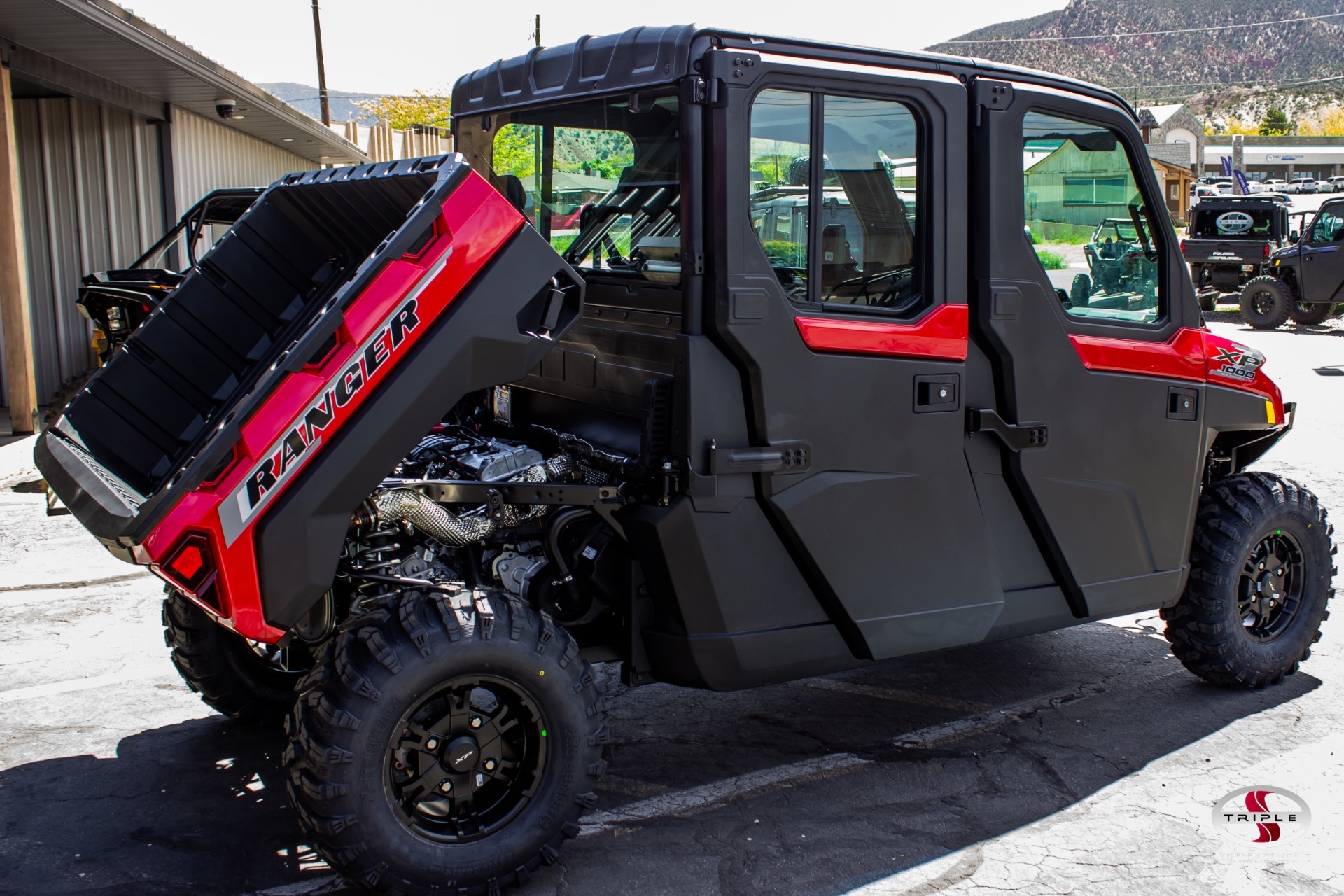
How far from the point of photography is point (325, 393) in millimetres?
3018

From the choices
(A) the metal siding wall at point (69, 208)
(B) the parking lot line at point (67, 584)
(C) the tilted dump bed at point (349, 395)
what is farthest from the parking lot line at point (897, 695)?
(A) the metal siding wall at point (69, 208)

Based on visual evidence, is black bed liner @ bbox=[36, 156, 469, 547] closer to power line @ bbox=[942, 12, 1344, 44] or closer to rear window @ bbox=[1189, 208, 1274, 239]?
rear window @ bbox=[1189, 208, 1274, 239]

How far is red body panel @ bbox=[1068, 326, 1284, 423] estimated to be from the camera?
4297 millimetres

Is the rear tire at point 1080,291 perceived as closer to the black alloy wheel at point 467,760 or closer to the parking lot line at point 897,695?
the parking lot line at point 897,695

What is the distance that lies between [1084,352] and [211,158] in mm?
15394

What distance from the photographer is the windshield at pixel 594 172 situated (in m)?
3.70

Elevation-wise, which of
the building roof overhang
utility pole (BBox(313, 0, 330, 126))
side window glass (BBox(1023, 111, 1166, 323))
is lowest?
side window glass (BBox(1023, 111, 1166, 323))

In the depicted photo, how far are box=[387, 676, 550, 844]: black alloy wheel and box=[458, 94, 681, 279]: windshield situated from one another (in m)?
1.46

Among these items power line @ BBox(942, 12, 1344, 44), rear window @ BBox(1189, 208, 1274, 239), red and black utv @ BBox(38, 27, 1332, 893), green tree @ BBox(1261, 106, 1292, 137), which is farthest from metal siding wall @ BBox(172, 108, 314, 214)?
power line @ BBox(942, 12, 1344, 44)

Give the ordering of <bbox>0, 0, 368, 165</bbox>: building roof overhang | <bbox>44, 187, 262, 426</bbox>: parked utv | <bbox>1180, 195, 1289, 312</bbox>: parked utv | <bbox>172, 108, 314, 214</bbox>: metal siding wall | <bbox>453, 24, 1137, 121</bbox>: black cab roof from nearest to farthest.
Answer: <bbox>453, 24, 1137, 121</bbox>: black cab roof
<bbox>44, 187, 262, 426</bbox>: parked utv
<bbox>0, 0, 368, 165</bbox>: building roof overhang
<bbox>172, 108, 314, 214</bbox>: metal siding wall
<bbox>1180, 195, 1289, 312</bbox>: parked utv

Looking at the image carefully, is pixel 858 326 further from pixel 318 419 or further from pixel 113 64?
pixel 113 64

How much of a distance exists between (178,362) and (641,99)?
1.87 meters

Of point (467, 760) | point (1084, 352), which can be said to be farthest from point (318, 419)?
point (1084, 352)

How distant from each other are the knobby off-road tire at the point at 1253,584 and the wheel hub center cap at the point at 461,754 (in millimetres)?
3199
